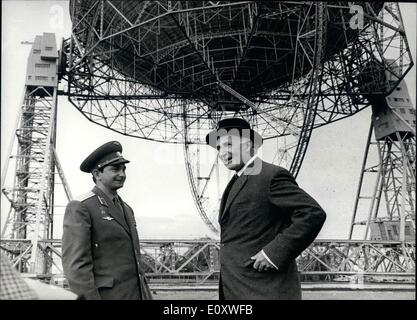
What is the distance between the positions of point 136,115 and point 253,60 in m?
5.84

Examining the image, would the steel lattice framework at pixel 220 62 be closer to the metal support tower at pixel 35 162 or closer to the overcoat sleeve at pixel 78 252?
the metal support tower at pixel 35 162

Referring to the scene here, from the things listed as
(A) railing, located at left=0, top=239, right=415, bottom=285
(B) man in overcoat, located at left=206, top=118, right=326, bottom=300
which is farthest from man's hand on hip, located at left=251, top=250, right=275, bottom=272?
(A) railing, located at left=0, top=239, right=415, bottom=285

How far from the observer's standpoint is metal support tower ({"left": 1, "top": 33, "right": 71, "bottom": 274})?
13.4 metres

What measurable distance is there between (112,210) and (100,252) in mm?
433

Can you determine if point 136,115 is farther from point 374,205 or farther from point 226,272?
point 226,272

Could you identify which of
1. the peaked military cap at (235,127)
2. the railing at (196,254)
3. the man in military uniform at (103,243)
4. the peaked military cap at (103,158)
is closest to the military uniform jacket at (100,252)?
the man in military uniform at (103,243)

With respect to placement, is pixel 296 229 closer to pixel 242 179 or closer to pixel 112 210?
pixel 242 179

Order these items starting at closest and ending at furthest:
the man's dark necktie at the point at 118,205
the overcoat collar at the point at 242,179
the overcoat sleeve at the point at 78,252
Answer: the overcoat sleeve at the point at 78,252 < the overcoat collar at the point at 242,179 < the man's dark necktie at the point at 118,205

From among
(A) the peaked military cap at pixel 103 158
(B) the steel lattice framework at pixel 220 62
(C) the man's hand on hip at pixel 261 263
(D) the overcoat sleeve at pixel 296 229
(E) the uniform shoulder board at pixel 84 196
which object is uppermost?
(B) the steel lattice framework at pixel 220 62

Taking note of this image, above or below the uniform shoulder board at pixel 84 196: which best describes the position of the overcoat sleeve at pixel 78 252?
below

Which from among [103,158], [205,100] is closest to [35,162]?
[205,100]

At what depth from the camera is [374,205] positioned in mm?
18016

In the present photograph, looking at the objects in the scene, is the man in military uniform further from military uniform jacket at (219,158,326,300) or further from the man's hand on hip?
the man's hand on hip

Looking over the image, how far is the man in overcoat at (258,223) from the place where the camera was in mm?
3527
